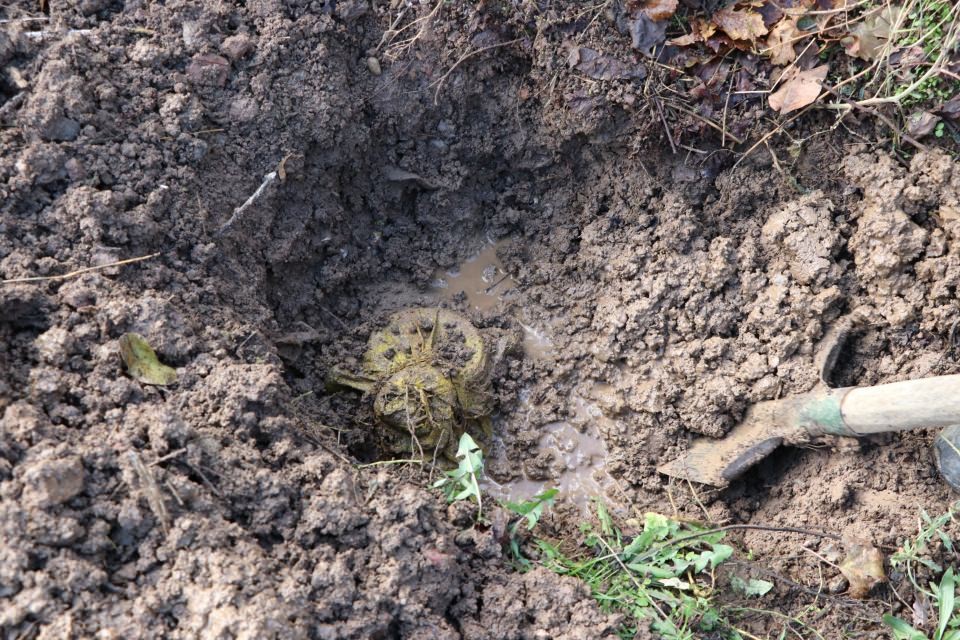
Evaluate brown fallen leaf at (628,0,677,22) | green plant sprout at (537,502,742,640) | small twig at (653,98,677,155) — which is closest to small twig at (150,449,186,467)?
green plant sprout at (537,502,742,640)

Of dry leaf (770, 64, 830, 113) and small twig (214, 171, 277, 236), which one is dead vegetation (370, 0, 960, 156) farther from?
small twig (214, 171, 277, 236)

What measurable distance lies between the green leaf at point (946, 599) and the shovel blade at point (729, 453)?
2.44 feet

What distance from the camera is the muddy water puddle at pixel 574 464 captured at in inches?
A: 136

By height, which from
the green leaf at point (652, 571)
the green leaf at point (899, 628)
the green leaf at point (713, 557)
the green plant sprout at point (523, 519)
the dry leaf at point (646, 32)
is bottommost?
the green leaf at point (899, 628)

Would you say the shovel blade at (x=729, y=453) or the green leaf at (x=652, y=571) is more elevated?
the green leaf at (x=652, y=571)

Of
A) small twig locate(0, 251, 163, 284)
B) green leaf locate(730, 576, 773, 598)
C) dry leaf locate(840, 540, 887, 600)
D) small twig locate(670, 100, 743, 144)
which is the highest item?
small twig locate(0, 251, 163, 284)

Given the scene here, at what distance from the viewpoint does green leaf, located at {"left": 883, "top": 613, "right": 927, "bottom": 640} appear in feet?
8.97

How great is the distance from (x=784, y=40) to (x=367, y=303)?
7.34ft

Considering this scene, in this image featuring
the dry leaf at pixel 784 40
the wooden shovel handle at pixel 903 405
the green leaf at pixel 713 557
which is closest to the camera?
the wooden shovel handle at pixel 903 405

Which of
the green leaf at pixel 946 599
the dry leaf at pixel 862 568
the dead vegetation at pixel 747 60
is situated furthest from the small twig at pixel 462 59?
the green leaf at pixel 946 599

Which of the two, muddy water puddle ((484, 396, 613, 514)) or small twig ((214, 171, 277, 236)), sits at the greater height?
small twig ((214, 171, 277, 236))

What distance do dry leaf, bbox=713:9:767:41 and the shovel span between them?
1.51m

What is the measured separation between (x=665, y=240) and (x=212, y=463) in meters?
2.17

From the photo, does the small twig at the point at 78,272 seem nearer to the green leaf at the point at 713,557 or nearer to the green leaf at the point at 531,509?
the green leaf at the point at 531,509
